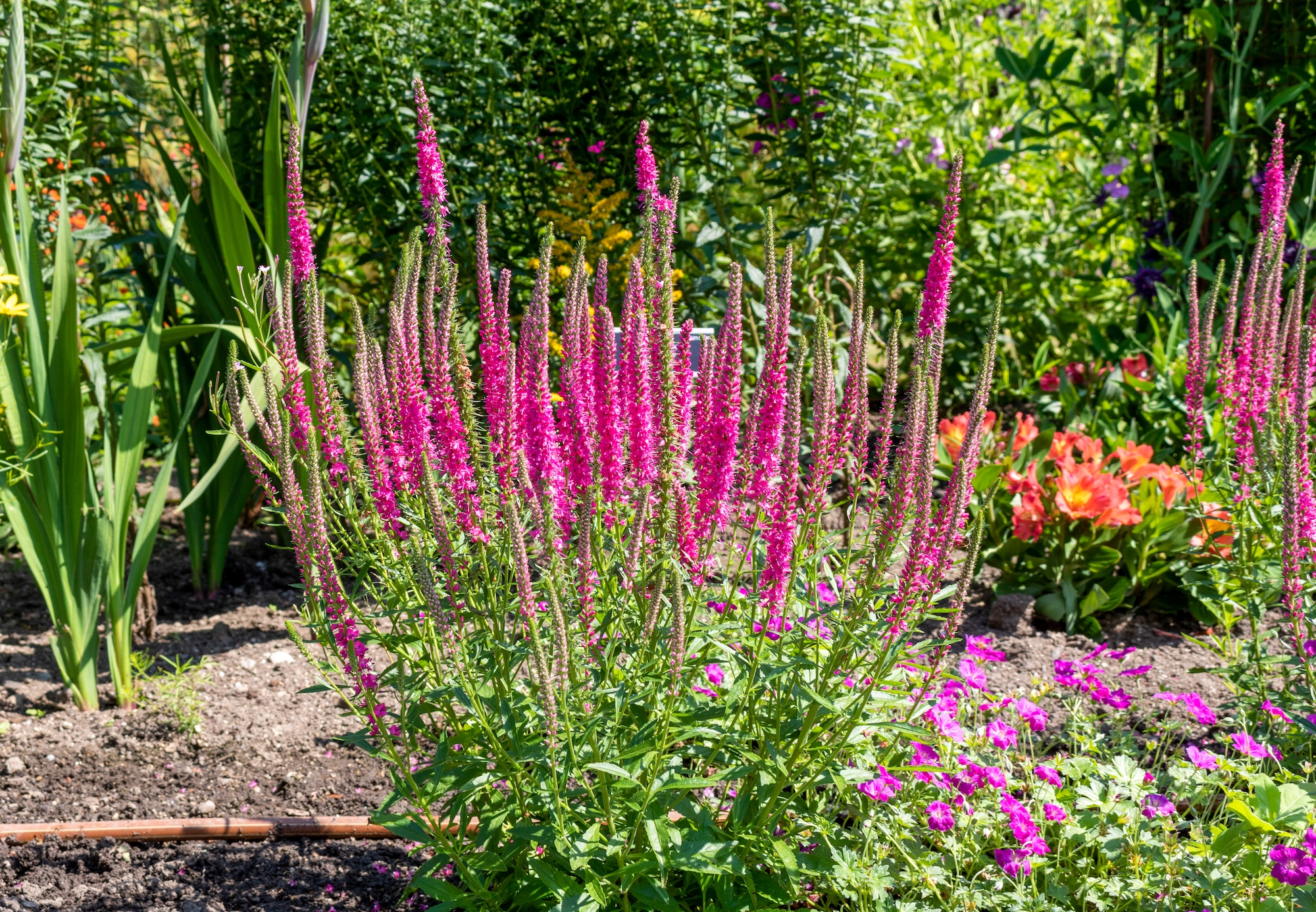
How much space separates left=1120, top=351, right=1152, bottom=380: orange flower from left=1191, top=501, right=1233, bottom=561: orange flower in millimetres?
1098

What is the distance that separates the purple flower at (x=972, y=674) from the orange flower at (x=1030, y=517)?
1116mm

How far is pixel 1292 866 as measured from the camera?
73.9 inches

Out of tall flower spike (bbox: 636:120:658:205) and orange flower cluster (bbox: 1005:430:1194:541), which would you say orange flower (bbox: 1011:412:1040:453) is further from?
tall flower spike (bbox: 636:120:658:205)

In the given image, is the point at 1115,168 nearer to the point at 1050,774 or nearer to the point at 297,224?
the point at 1050,774

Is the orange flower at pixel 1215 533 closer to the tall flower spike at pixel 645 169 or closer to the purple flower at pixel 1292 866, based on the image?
the purple flower at pixel 1292 866

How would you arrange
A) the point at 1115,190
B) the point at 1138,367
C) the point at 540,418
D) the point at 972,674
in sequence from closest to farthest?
the point at 540,418
the point at 972,674
the point at 1138,367
the point at 1115,190

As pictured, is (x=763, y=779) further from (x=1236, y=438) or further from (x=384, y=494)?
(x=1236, y=438)

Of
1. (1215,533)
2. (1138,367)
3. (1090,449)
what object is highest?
(1138,367)

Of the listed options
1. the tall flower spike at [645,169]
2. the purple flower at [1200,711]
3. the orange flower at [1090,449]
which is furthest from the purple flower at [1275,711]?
the tall flower spike at [645,169]

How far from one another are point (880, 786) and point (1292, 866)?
698 mm

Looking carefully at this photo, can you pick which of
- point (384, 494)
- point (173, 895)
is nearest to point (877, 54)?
point (384, 494)

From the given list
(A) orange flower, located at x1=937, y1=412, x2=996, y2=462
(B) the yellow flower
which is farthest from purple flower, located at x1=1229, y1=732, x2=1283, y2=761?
(B) the yellow flower

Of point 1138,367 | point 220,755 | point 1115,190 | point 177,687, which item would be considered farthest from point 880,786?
point 1115,190

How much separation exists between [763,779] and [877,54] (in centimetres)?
336
